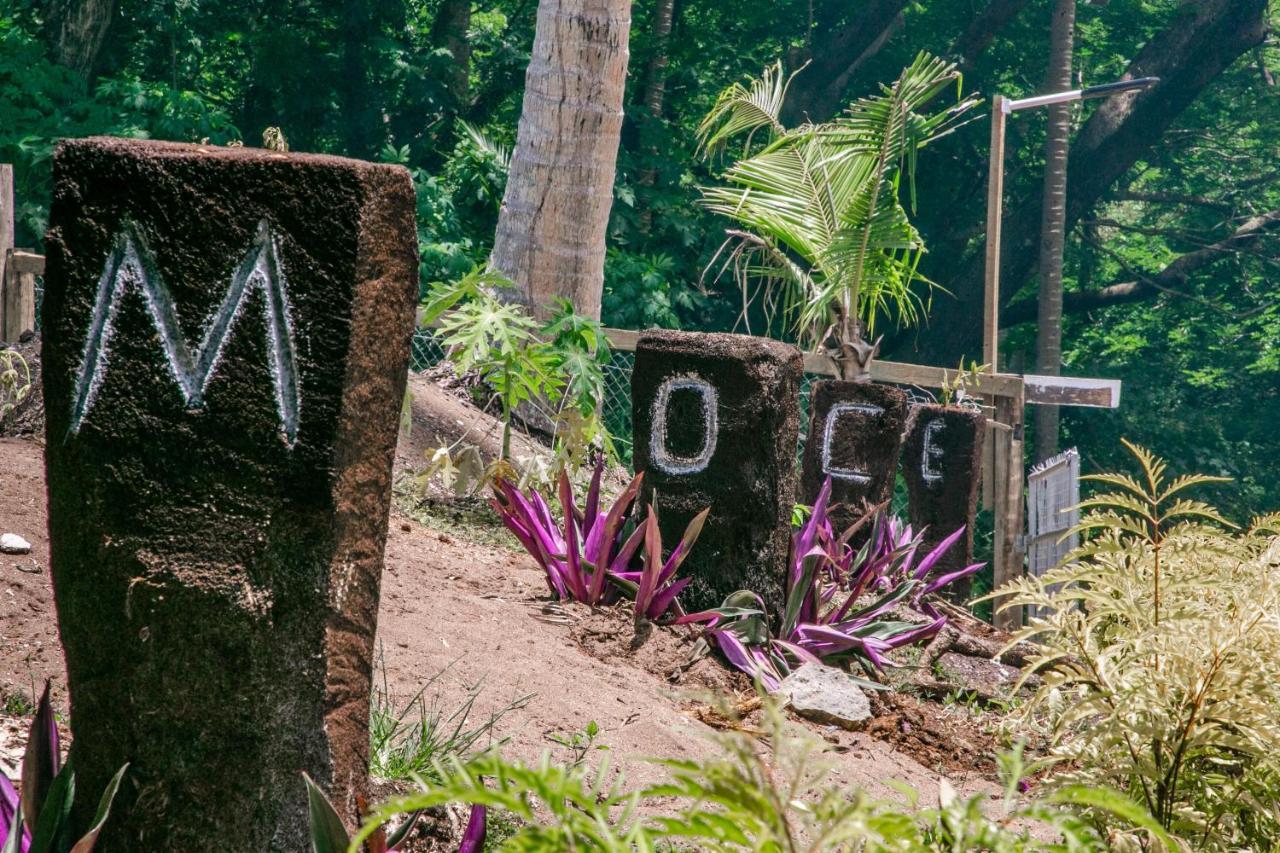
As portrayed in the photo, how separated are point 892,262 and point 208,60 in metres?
13.1

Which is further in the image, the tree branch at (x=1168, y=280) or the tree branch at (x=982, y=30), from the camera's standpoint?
the tree branch at (x=1168, y=280)

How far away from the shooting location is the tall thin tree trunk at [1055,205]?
57.3 feet

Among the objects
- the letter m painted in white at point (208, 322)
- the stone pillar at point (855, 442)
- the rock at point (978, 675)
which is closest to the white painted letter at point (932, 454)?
the stone pillar at point (855, 442)

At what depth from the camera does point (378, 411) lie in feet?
8.55

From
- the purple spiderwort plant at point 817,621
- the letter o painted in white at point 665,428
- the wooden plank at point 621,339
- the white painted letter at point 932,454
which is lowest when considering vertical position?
the purple spiderwort plant at point 817,621

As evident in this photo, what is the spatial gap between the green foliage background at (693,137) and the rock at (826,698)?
991 cm

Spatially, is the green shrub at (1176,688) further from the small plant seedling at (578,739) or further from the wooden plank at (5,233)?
the wooden plank at (5,233)

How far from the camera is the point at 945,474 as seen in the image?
8.15 metres

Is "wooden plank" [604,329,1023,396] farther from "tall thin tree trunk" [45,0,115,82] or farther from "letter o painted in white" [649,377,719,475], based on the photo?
"tall thin tree trunk" [45,0,115,82]

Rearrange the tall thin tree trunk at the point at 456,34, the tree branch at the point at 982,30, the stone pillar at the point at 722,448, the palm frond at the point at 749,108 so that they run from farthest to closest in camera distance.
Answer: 1. the tree branch at the point at 982,30
2. the tall thin tree trunk at the point at 456,34
3. the palm frond at the point at 749,108
4. the stone pillar at the point at 722,448

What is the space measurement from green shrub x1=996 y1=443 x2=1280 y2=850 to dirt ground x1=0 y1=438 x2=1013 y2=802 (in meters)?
1.07

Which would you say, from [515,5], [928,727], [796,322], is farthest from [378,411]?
[515,5]

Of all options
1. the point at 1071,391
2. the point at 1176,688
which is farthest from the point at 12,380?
the point at 1071,391

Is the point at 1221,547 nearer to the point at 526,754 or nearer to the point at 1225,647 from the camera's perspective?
the point at 1225,647
